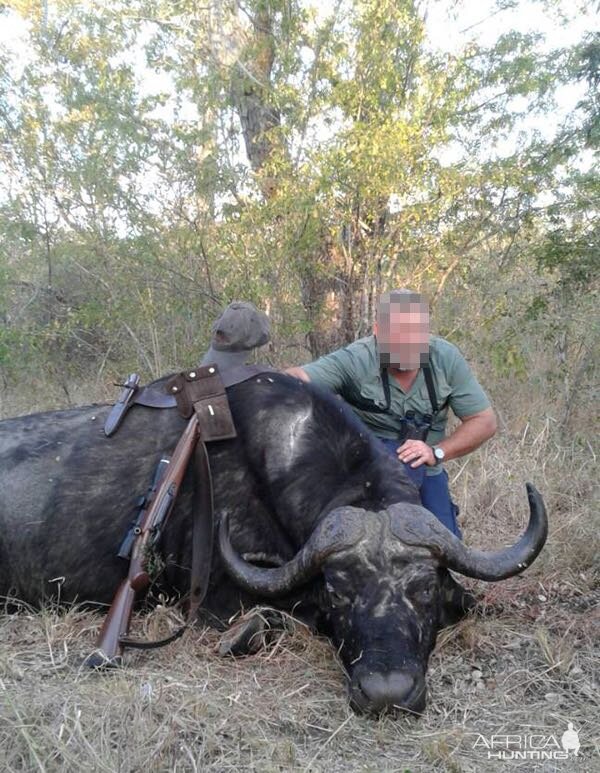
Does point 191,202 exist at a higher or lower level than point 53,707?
higher

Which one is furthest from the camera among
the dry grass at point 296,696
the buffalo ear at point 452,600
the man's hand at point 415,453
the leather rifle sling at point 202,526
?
the man's hand at point 415,453

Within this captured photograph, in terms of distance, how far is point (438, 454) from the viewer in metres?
4.06

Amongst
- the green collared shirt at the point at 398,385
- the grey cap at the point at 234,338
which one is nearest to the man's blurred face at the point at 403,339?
the green collared shirt at the point at 398,385

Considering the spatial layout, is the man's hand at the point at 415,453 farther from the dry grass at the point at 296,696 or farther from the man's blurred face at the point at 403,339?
the dry grass at the point at 296,696

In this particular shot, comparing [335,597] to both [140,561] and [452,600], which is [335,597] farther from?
[140,561]

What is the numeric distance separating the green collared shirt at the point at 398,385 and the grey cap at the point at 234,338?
1.41ft

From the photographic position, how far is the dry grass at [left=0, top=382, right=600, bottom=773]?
246 centimetres

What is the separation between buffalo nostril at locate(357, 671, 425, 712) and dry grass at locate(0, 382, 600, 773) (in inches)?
2.8

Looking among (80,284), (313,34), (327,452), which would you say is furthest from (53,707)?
(80,284)

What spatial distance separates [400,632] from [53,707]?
1.31 m

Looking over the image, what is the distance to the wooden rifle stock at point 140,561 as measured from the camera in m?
3.11

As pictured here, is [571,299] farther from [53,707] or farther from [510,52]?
[53,707]

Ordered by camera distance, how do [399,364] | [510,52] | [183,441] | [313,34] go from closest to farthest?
[183,441]
[399,364]
[313,34]
[510,52]

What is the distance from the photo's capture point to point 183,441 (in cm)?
366
